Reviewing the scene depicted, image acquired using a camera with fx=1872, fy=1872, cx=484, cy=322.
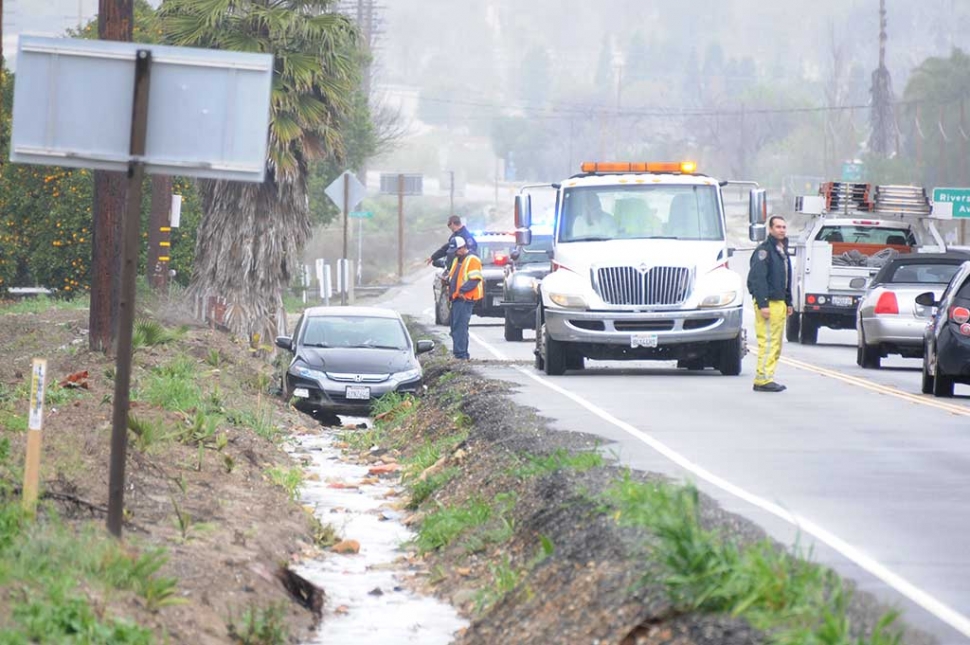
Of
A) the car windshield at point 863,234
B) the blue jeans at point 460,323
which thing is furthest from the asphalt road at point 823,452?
the car windshield at point 863,234

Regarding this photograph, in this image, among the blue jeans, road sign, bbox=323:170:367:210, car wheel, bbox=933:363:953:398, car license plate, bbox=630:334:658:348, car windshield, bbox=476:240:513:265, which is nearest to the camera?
car wheel, bbox=933:363:953:398

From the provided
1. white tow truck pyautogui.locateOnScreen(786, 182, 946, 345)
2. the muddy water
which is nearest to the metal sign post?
the muddy water

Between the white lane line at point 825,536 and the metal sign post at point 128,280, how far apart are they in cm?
372

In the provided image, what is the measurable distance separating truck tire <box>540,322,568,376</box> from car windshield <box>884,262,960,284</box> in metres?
7.11

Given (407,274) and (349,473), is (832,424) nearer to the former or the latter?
(349,473)

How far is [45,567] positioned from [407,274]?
7492cm

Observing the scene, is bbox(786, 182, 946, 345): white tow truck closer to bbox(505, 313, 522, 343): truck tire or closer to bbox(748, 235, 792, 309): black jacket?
bbox(505, 313, 522, 343): truck tire

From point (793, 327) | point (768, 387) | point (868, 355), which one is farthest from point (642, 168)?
point (793, 327)

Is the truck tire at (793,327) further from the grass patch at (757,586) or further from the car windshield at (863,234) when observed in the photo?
the grass patch at (757,586)

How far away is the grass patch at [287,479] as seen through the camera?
14.8 meters

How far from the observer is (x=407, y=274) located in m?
83.9

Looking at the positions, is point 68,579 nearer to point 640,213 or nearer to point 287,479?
point 287,479

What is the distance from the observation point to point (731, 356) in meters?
24.1

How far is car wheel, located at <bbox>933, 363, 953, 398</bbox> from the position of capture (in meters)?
21.2
